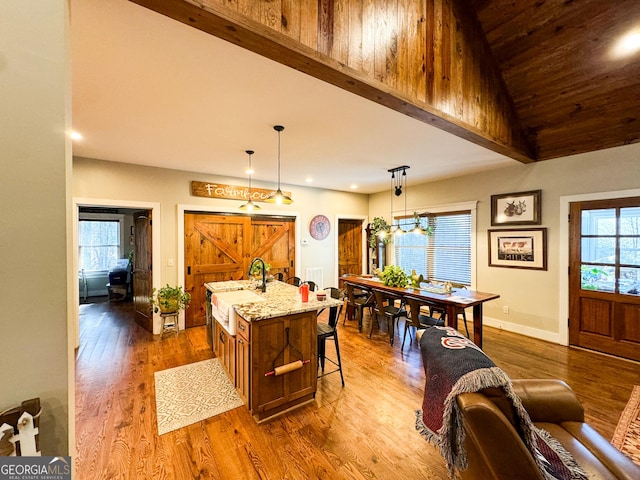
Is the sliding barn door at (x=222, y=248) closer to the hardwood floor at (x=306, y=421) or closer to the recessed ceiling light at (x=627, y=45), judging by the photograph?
the hardwood floor at (x=306, y=421)

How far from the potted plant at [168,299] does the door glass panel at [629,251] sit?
19.9 feet

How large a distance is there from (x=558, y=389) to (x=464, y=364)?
922mm

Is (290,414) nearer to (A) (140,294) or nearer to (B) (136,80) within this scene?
(B) (136,80)

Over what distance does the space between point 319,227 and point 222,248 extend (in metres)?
2.23

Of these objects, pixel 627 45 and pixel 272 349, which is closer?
pixel 272 349

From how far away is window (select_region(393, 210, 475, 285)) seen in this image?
5.01m

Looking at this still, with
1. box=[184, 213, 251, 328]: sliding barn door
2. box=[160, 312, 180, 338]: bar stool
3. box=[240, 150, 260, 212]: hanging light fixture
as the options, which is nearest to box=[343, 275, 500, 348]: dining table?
box=[240, 150, 260, 212]: hanging light fixture

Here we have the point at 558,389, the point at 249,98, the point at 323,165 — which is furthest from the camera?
the point at 323,165

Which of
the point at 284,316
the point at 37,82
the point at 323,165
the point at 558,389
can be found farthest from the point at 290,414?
the point at 323,165

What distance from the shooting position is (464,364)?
1.21 meters

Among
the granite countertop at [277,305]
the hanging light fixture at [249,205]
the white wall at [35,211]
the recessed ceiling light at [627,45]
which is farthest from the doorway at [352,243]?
the white wall at [35,211]

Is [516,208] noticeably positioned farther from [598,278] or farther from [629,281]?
[629,281]

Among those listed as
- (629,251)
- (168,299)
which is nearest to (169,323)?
(168,299)

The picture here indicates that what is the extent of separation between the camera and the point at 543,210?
4.00 meters
